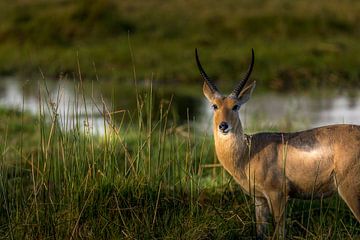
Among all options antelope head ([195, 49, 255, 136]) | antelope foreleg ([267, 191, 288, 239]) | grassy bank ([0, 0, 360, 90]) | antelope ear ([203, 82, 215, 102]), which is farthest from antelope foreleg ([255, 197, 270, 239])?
grassy bank ([0, 0, 360, 90])

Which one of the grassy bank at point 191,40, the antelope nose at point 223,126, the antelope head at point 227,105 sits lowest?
the antelope nose at point 223,126

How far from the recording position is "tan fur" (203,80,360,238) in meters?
6.10

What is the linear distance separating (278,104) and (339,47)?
6.75m

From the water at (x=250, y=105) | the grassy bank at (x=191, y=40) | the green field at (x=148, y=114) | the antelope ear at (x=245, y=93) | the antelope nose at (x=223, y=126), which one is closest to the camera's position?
the antelope nose at (x=223, y=126)

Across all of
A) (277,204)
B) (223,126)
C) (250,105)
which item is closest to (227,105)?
(223,126)

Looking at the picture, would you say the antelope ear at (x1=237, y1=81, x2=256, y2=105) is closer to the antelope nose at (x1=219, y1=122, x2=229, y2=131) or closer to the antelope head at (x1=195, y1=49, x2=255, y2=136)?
the antelope head at (x1=195, y1=49, x2=255, y2=136)

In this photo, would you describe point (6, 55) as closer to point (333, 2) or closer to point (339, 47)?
point (339, 47)

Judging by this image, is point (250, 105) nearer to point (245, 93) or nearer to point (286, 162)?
point (245, 93)

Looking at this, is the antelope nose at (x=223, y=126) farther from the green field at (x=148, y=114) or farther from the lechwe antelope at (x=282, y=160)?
the green field at (x=148, y=114)

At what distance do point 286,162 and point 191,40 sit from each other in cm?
1941

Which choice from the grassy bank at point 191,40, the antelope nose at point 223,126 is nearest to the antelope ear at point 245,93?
the antelope nose at point 223,126

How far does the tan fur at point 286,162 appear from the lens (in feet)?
20.0

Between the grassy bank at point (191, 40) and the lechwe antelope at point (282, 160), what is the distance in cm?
1398

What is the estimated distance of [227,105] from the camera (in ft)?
20.5
